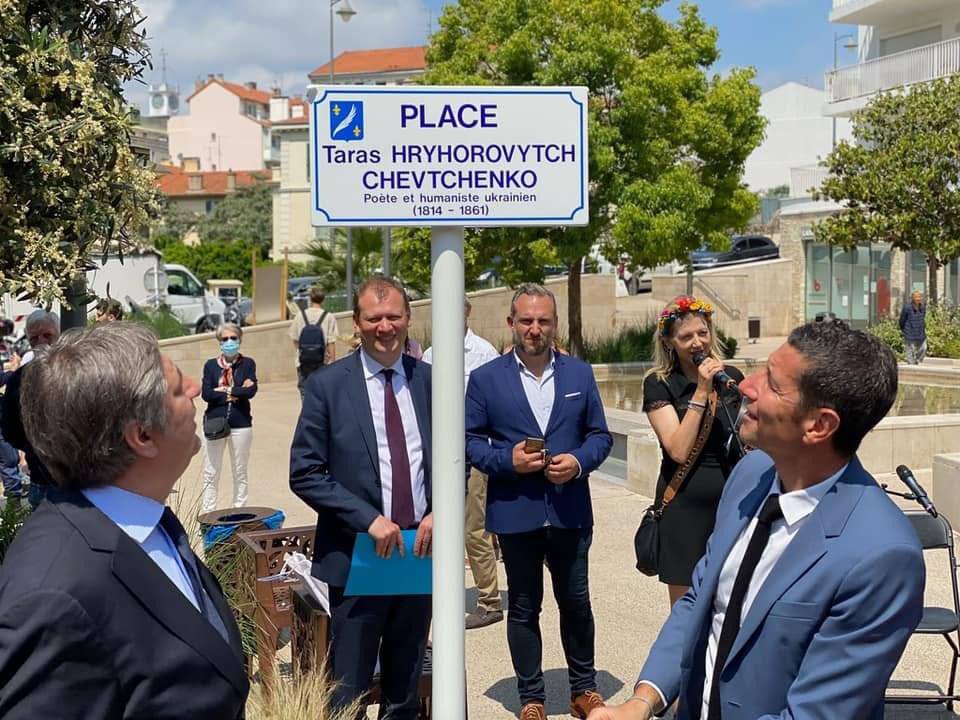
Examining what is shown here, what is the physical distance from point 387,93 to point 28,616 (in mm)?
2081

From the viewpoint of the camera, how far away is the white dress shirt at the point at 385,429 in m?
4.56

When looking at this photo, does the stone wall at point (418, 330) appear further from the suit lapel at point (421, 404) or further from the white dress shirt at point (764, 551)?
the white dress shirt at point (764, 551)

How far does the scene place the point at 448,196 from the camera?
3.59 m

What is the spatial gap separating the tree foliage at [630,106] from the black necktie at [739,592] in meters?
19.0

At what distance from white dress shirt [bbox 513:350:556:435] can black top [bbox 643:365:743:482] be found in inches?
20.1

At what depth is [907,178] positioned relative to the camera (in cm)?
2509

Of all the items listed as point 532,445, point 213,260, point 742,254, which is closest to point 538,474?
point 532,445

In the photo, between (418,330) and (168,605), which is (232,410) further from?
(418,330)

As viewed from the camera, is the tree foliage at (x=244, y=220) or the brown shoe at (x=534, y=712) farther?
the tree foliage at (x=244, y=220)

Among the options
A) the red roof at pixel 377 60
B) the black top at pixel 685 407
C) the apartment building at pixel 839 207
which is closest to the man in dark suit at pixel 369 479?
the black top at pixel 685 407

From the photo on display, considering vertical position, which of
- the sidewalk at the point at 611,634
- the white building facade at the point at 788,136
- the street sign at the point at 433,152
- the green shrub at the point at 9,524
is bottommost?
the sidewalk at the point at 611,634

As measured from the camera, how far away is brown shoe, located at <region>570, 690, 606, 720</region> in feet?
17.6

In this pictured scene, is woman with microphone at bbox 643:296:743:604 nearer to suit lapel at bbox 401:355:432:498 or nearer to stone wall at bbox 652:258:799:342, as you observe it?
suit lapel at bbox 401:355:432:498

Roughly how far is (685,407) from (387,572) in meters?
1.50
